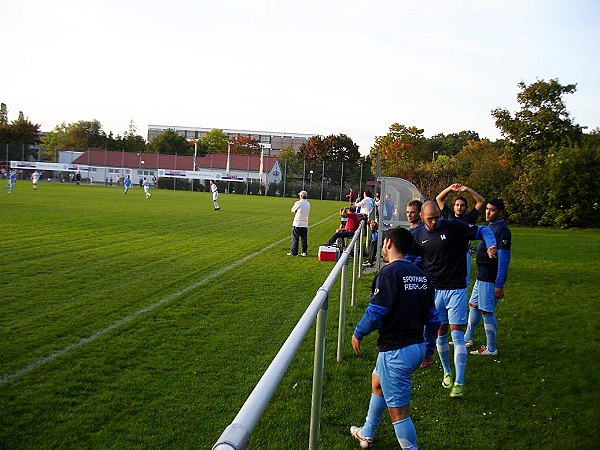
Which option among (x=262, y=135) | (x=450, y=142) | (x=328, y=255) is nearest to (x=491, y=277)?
(x=328, y=255)

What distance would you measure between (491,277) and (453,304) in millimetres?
1407

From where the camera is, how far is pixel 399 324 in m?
3.88

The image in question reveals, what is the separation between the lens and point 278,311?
27.7 ft

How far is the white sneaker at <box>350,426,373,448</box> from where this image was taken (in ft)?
14.0

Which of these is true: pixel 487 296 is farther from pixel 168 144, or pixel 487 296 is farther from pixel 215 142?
pixel 215 142

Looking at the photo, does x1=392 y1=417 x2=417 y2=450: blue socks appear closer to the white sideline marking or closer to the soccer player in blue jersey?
the soccer player in blue jersey

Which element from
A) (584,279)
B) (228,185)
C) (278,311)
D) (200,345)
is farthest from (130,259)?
(228,185)

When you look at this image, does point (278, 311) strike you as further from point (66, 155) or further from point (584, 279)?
point (66, 155)

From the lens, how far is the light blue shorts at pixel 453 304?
5625 millimetres

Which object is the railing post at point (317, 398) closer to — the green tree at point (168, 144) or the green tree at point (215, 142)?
the green tree at point (168, 144)

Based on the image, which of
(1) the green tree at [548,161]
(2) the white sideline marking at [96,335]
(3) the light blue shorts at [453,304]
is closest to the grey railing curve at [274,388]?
(3) the light blue shorts at [453,304]

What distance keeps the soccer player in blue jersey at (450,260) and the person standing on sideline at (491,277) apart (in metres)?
1.19

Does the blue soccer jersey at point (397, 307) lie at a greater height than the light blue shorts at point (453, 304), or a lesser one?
greater

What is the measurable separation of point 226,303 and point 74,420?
4.47m
